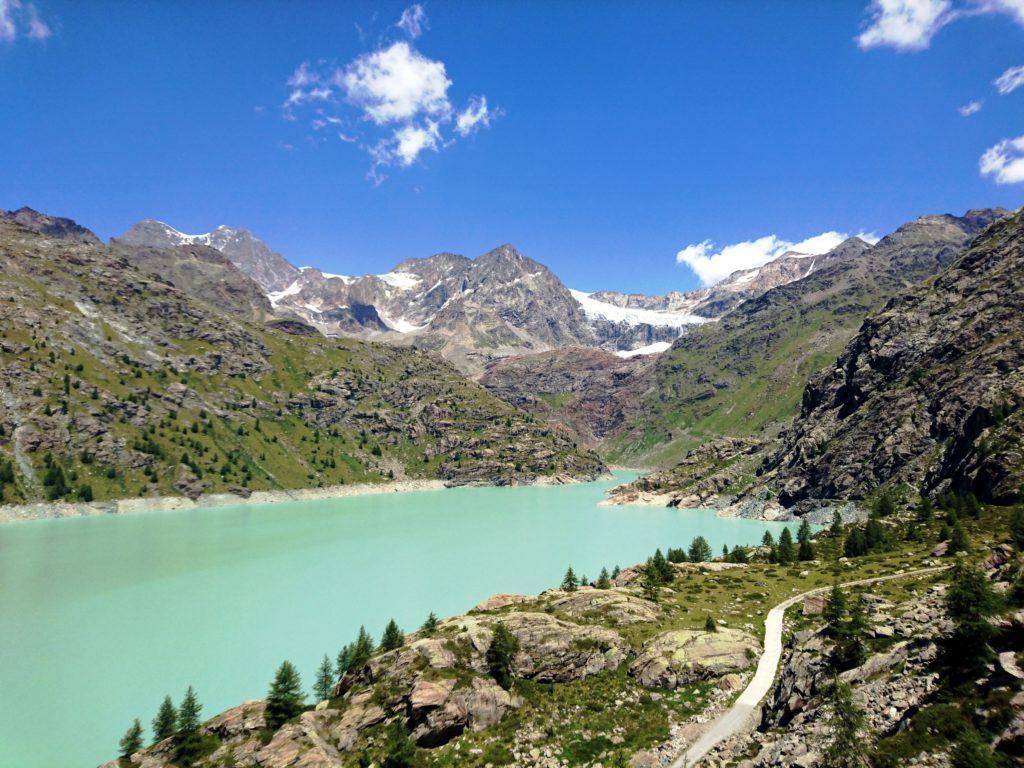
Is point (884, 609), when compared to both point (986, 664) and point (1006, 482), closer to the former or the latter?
point (986, 664)

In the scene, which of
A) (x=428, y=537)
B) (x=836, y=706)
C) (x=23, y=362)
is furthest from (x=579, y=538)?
(x=23, y=362)

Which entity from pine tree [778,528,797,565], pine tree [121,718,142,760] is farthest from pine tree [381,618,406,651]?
pine tree [778,528,797,565]

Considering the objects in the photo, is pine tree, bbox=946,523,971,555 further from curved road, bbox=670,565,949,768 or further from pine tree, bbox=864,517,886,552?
curved road, bbox=670,565,949,768

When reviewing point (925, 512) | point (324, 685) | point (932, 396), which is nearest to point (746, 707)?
point (324, 685)

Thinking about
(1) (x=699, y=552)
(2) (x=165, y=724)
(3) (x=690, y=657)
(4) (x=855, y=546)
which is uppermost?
(3) (x=690, y=657)

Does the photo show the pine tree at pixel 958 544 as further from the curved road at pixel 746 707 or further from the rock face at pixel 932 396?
the rock face at pixel 932 396

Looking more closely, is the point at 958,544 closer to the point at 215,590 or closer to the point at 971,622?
the point at 971,622
